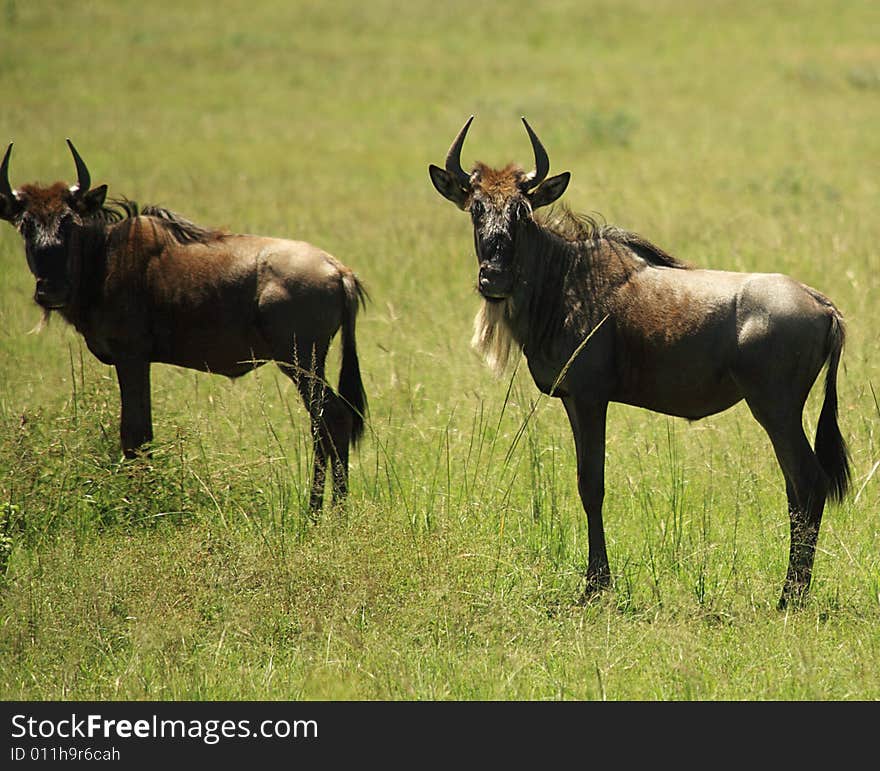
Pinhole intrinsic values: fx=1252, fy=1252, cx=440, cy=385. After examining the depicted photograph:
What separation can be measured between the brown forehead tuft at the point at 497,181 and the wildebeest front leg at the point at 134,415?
2704 mm

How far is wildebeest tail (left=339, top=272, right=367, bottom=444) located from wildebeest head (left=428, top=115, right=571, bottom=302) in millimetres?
1392

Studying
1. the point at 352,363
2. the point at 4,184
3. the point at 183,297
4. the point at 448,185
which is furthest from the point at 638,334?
the point at 4,184

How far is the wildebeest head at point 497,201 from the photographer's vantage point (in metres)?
6.59

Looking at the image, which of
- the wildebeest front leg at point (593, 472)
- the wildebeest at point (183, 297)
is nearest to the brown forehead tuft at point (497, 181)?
the wildebeest front leg at point (593, 472)

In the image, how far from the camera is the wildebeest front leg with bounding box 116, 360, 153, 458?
7.98m

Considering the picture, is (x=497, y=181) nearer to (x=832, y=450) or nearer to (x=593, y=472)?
(x=593, y=472)

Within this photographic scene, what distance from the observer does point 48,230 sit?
7.84 meters

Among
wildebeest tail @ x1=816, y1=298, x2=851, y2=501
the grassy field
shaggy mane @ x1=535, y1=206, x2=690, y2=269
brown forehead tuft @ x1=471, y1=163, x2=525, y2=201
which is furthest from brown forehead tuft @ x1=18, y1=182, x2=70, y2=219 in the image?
wildebeest tail @ x1=816, y1=298, x2=851, y2=501

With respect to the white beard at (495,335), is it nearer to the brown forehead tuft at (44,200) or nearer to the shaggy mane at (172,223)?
the shaggy mane at (172,223)

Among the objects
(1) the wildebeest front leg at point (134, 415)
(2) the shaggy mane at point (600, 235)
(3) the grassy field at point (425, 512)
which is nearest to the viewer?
(3) the grassy field at point (425, 512)

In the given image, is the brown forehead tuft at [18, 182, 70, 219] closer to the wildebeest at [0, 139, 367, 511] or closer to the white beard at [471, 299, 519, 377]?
the wildebeest at [0, 139, 367, 511]

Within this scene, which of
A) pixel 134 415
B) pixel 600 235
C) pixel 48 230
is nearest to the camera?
pixel 600 235

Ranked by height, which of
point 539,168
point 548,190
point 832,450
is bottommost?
point 832,450

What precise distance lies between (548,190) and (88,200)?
312cm
